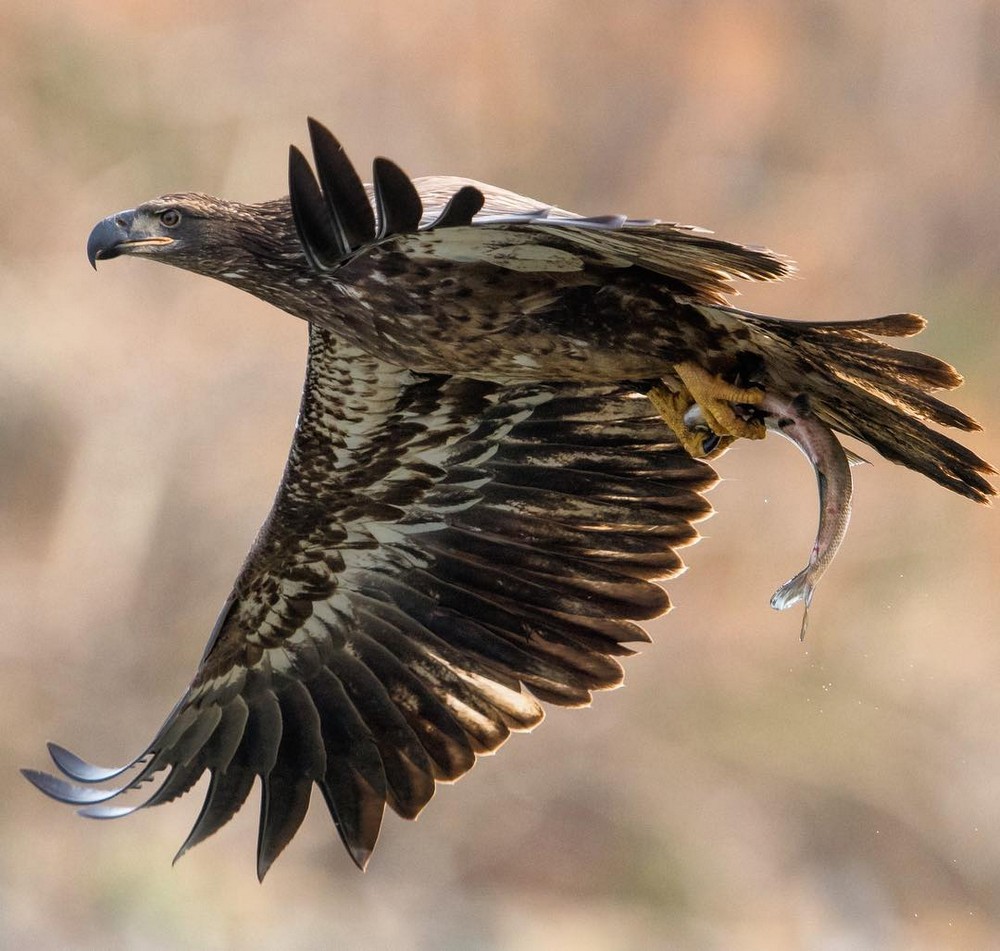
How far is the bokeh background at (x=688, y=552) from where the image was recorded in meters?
13.1

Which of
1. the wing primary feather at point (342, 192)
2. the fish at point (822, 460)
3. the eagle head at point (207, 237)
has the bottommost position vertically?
the fish at point (822, 460)

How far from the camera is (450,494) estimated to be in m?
7.50

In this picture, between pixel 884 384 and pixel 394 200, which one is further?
pixel 884 384

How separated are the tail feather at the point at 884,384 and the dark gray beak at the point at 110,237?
208 centimetres

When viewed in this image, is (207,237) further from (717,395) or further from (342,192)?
(717,395)

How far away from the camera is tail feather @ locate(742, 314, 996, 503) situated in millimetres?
6082

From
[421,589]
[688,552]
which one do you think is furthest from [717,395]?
[688,552]

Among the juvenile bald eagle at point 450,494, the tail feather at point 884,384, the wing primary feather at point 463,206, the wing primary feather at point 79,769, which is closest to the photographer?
the wing primary feather at point 463,206

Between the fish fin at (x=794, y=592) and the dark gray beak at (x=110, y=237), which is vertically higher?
the dark gray beak at (x=110, y=237)

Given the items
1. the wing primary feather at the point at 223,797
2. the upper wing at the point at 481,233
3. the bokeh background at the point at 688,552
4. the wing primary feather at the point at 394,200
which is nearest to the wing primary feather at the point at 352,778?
the wing primary feather at the point at 223,797

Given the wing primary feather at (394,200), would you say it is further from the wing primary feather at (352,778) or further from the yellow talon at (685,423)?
the wing primary feather at (352,778)

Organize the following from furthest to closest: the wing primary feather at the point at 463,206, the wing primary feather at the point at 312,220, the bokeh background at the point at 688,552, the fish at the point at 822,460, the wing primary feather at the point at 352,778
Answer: the bokeh background at the point at 688,552, the wing primary feather at the point at 352,778, the fish at the point at 822,460, the wing primary feather at the point at 312,220, the wing primary feather at the point at 463,206

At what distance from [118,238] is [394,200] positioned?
1.57 metres

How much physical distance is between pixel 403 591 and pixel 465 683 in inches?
17.2
